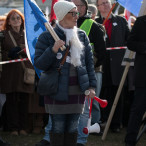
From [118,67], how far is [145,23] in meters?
1.87

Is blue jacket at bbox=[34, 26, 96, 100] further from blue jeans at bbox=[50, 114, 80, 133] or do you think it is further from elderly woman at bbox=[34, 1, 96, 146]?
blue jeans at bbox=[50, 114, 80, 133]

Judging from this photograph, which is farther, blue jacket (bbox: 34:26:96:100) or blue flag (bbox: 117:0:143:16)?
blue flag (bbox: 117:0:143:16)

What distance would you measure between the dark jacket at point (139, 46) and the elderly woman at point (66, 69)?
1.23 meters

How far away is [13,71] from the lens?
22.2ft

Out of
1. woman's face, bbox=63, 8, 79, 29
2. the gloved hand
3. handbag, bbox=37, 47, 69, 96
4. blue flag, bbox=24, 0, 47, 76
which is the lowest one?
the gloved hand

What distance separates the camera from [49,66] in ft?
13.7

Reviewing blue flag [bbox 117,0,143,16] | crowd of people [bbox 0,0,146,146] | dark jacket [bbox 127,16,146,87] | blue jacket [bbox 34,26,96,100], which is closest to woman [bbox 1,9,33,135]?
crowd of people [bbox 0,0,146,146]

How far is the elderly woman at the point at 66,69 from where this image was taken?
4.17m

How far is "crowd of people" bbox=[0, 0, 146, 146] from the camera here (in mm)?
4199

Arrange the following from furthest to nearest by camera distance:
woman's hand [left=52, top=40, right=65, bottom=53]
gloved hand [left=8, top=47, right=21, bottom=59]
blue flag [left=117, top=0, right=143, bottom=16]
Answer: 1. blue flag [left=117, top=0, right=143, bottom=16]
2. gloved hand [left=8, top=47, right=21, bottom=59]
3. woman's hand [left=52, top=40, right=65, bottom=53]

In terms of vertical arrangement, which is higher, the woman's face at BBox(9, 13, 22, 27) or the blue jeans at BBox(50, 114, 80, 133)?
the woman's face at BBox(9, 13, 22, 27)

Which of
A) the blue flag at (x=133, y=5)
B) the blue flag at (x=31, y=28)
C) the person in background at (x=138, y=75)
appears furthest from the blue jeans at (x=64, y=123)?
the blue flag at (x=133, y=5)

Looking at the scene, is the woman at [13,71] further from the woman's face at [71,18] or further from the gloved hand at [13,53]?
the woman's face at [71,18]

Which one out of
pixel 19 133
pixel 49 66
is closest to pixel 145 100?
pixel 49 66
